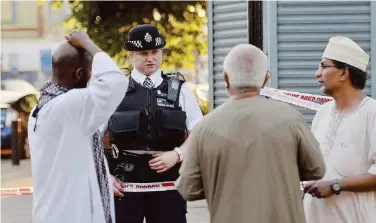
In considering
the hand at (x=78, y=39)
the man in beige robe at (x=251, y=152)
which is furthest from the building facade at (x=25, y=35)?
the man in beige robe at (x=251, y=152)

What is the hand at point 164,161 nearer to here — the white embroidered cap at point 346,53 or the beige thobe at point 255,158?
the white embroidered cap at point 346,53

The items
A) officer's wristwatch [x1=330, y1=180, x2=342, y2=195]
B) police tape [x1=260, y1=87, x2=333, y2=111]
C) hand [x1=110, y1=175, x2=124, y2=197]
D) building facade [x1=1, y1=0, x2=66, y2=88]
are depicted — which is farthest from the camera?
building facade [x1=1, y1=0, x2=66, y2=88]

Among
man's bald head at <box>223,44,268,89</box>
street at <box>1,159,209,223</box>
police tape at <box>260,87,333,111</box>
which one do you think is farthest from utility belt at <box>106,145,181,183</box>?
street at <box>1,159,209,223</box>

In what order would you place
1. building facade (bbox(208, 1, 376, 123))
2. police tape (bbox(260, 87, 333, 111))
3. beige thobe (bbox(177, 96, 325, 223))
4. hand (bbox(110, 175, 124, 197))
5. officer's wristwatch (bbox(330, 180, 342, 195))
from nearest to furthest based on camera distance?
1. beige thobe (bbox(177, 96, 325, 223))
2. officer's wristwatch (bbox(330, 180, 342, 195))
3. hand (bbox(110, 175, 124, 197))
4. police tape (bbox(260, 87, 333, 111))
5. building facade (bbox(208, 1, 376, 123))

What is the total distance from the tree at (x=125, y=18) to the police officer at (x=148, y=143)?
13.2 metres

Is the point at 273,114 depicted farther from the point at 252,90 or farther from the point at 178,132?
the point at 178,132

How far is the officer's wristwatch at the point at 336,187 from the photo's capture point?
465 centimetres

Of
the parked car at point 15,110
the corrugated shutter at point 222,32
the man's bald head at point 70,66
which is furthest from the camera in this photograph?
the parked car at point 15,110

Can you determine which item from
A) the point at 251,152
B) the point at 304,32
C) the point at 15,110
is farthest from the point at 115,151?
the point at 15,110

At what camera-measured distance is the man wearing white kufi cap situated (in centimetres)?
466

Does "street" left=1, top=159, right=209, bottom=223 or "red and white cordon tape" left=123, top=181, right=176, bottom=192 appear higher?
"red and white cordon tape" left=123, top=181, right=176, bottom=192

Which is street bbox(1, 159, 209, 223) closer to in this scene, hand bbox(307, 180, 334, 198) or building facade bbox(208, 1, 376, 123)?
building facade bbox(208, 1, 376, 123)

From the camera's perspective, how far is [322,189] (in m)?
4.66

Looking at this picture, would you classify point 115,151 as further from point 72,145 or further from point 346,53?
point 346,53
